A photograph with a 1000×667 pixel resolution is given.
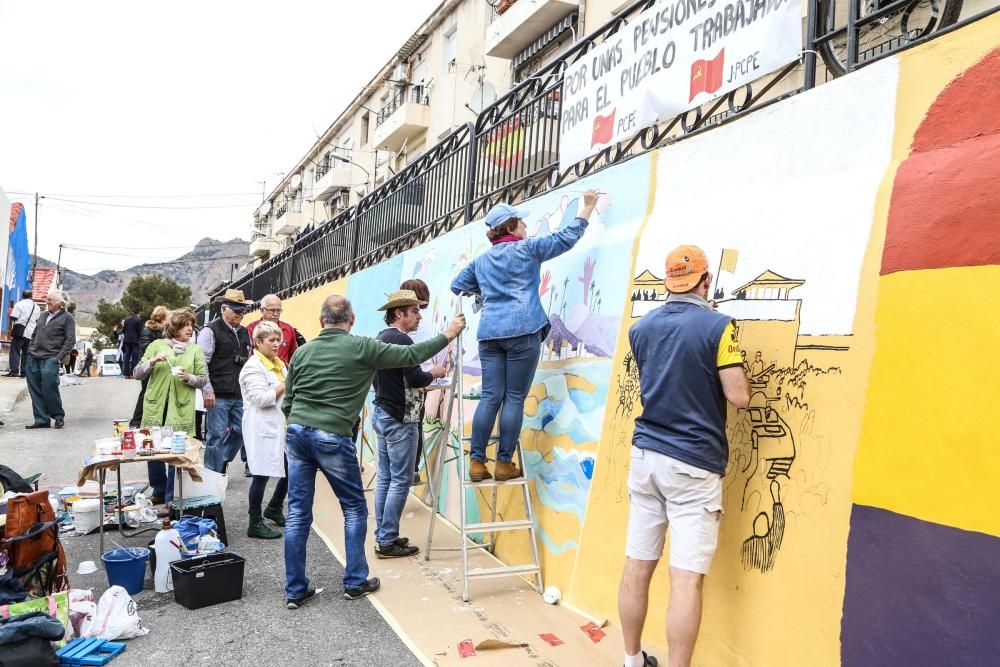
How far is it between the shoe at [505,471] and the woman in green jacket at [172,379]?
11.2 ft

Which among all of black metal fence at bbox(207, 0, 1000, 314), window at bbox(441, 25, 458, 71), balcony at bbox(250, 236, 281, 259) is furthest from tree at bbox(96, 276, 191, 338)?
black metal fence at bbox(207, 0, 1000, 314)

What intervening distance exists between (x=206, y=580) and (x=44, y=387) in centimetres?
788

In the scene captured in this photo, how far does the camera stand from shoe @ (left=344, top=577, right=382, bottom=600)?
15.5ft

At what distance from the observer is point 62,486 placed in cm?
748

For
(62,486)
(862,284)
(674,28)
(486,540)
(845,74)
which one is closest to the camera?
(862,284)

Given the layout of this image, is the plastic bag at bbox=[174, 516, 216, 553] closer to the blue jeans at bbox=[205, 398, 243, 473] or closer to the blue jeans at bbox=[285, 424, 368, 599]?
the blue jeans at bbox=[285, 424, 368, 599]

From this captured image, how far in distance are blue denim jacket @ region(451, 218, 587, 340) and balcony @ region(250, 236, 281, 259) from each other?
42.6 m

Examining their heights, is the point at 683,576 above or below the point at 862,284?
below

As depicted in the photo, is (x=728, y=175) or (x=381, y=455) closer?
(x=728, y=175)

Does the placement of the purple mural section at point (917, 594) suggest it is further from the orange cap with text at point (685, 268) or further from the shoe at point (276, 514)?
the shoe at point (276, 514)

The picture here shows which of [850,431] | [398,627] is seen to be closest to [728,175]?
[850,431]

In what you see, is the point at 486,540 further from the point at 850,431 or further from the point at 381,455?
the point at 850,431

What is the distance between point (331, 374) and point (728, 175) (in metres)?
2.71

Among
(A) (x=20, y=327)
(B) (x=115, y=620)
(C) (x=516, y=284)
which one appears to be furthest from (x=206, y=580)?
(A) (x=20, y=327)
